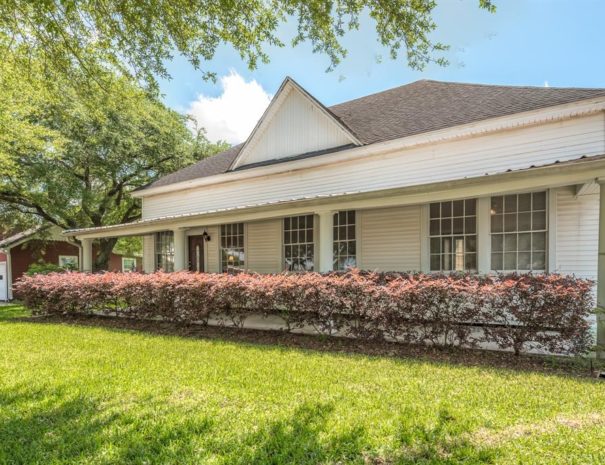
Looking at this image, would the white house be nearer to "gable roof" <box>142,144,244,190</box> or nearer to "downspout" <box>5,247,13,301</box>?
"gable roof" <box>142,144,244,190</box>

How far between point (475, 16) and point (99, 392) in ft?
26.2

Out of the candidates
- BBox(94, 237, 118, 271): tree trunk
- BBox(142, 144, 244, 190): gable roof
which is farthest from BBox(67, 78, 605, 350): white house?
BBox(94, 237, 118, 271): tree trunk

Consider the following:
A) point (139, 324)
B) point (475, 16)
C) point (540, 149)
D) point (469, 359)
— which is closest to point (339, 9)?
point (475, 16)

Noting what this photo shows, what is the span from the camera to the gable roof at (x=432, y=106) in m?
8.48

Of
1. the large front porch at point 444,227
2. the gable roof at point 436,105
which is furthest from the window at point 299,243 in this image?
the gable roof at point 436,105

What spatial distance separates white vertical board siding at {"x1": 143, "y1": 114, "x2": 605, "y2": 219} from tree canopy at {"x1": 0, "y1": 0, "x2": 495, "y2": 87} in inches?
123

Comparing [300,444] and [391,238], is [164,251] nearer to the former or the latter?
[391,238]

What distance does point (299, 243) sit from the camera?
11.4 m

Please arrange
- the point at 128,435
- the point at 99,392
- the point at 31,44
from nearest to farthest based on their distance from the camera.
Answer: the point at 128,435 → the point at 99,392 → the point at 31,44

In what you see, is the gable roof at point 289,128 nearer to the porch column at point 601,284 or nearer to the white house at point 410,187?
the white house at point 410,187

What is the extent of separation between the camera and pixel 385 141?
9.93 metres

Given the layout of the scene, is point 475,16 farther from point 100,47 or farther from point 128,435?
point 128,435

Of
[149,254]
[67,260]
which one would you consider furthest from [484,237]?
[67,260]

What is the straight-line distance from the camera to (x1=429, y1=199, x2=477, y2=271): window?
28.0 feet
